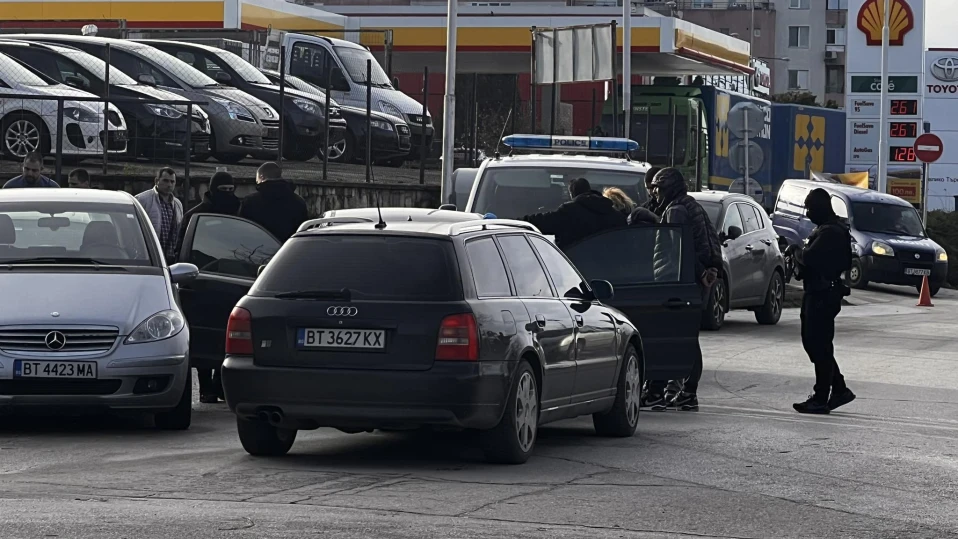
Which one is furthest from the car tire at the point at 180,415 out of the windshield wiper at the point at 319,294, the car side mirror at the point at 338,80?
the car side mirror at the point at 338,80

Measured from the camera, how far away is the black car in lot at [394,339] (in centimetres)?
951

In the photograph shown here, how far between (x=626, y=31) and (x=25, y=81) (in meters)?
17.5

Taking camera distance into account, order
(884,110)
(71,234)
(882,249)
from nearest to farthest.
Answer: (71,234), (882,249), (884,110)

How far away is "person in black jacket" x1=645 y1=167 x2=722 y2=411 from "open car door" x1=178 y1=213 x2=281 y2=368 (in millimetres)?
3091

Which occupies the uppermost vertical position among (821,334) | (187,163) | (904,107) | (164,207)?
(904,107)

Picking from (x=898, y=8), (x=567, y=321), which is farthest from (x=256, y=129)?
(x=898, y=8)

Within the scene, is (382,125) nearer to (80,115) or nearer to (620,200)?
(80,115)

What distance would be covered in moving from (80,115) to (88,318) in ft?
34.6

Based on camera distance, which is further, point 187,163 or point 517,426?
point 187,163

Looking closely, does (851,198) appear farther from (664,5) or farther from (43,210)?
(664,5)

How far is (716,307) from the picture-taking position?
71.1ft

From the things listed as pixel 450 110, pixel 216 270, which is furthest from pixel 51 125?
pixel 216 270

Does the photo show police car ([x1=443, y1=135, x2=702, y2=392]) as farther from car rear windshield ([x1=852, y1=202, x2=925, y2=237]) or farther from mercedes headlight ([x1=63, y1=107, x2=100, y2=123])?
car rear windshield ([x1=852, y1=202, x2=925, y2=237])

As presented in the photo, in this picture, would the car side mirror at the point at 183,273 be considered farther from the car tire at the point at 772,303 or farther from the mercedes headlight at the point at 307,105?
the mercedes headlight at the point at 307,105
